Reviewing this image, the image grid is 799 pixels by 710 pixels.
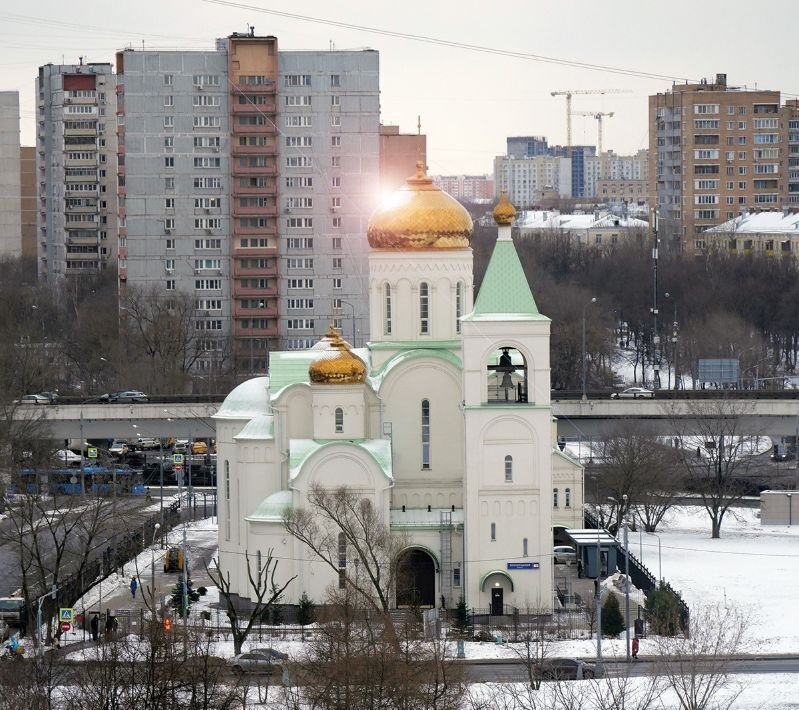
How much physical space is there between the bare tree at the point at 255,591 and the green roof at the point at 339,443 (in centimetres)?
196

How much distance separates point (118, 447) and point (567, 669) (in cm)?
3668

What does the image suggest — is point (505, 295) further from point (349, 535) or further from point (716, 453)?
point (716, 453)

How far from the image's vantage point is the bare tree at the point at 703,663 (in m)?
35.0

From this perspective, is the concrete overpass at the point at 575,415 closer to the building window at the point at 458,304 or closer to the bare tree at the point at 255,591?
the building window at the point at 458,304

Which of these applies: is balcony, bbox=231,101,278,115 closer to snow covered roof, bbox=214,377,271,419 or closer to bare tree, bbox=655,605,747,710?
snow covered roof, bbox=214,377,271,419

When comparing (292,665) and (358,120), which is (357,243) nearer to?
(358,120)

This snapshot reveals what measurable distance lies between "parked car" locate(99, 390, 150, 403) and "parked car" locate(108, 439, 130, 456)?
5.72ft

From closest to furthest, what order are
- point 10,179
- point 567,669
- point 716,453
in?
point 567,669
point 716,453
point 10,179

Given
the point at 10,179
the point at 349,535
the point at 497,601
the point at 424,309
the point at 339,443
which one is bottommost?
the point at 497,601

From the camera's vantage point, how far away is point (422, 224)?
162 feet

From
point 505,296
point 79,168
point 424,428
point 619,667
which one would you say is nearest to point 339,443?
point 424,428

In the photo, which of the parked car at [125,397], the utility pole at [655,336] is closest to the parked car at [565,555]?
the parked car at [125,397]

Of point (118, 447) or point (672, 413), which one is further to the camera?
point (118, 447)

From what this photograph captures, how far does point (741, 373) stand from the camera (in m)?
83.1
